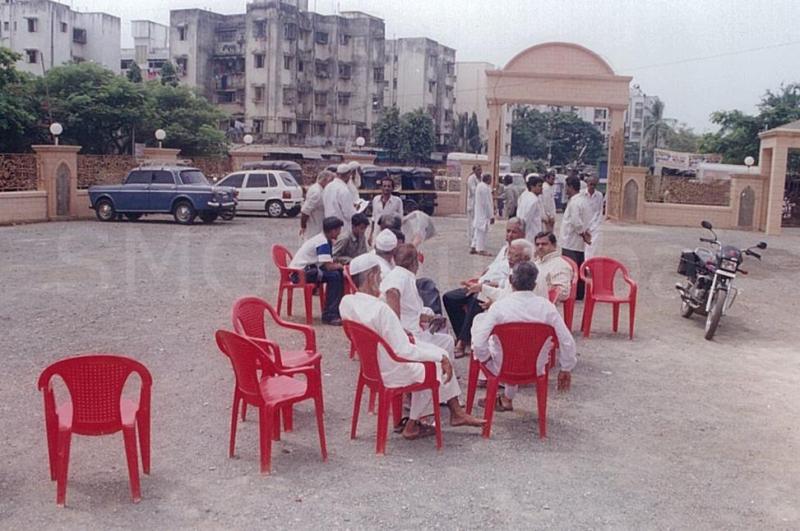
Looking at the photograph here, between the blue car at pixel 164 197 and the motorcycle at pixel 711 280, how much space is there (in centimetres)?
1416

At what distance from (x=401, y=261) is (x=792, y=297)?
8.54 m

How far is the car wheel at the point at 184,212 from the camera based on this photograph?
21.8 meters

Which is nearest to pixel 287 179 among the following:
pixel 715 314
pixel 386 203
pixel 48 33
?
pixel 386 203

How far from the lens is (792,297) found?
12.1 m

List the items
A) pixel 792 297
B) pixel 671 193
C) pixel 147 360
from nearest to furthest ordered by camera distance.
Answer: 1. pixel 147 360
2. pixel 792 297
3. pixel 671 193

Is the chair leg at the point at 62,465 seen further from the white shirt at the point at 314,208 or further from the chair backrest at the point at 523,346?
the white shirt at the point at 314,208

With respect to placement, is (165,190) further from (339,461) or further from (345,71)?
(345,71)

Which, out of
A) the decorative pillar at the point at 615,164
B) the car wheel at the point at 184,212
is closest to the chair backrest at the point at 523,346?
the car wheel at the point at 184,212

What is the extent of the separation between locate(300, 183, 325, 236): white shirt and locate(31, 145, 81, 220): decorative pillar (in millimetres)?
13744

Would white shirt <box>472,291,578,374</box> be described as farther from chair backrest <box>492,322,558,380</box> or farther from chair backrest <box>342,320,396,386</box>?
chair backrest <box>342,320,396,386</box>

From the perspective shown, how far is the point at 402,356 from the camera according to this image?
198 inches

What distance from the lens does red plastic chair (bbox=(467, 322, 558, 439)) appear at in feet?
17.5

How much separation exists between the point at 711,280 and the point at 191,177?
15862mm

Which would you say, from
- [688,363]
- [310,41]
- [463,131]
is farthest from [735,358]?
[463,131]
